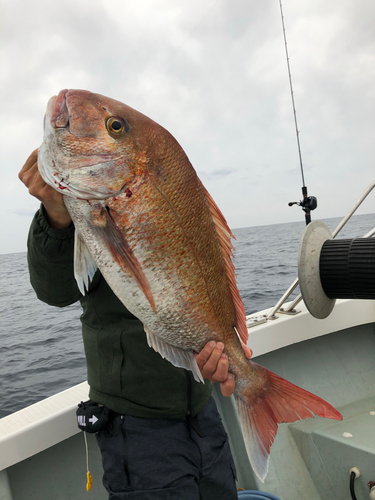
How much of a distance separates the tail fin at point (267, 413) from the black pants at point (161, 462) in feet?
0.82

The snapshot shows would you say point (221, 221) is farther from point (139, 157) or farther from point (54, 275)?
point (54, 275)

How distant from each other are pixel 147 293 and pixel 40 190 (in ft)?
1.70

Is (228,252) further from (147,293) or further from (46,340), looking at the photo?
(46,340)

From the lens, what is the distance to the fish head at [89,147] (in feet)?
3.90

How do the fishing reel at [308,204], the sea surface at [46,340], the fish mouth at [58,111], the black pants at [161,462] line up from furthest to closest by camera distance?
the sea surface at [46,340], the fishing reel at [308,204], the black pants at [161,462], the fish mouth at [58,111]

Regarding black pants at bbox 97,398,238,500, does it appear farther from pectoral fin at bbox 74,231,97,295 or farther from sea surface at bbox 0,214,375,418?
sea surface at bbox 0,214,375,418

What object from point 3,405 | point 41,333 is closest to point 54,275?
point 3,405

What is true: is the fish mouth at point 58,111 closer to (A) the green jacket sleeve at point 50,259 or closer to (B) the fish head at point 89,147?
(B) the fish head at point 89,147

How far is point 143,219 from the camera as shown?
4.14 feet

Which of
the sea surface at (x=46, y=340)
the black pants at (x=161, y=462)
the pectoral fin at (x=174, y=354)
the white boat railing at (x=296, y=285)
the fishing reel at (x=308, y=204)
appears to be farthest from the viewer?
the sea surface at (x=46, y=340)

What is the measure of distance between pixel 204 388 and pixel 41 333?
10559mm

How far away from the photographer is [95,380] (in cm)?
166

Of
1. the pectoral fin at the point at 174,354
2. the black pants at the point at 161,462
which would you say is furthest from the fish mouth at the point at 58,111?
the black pants at the point at 161,462

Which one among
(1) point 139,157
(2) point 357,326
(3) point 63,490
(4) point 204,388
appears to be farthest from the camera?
(2) point 357,326
